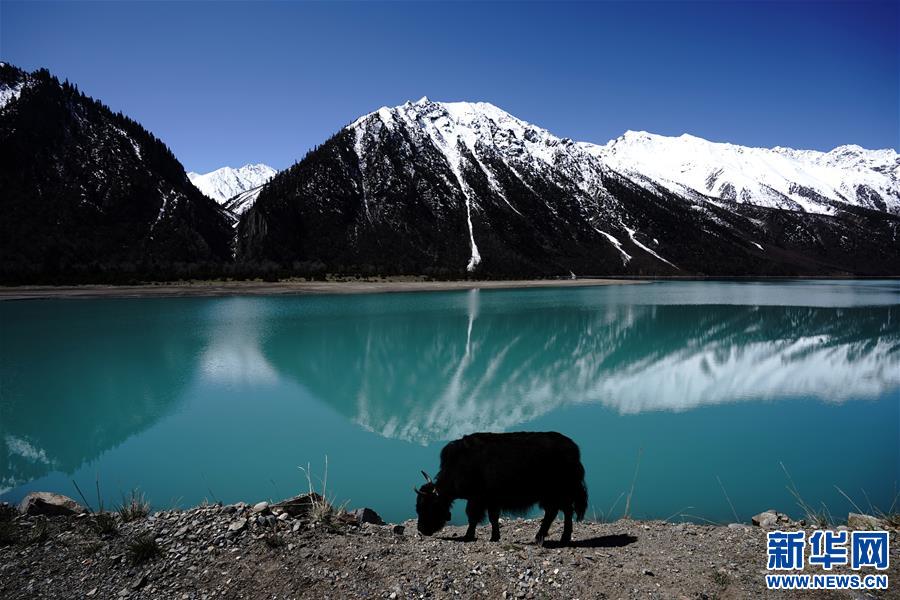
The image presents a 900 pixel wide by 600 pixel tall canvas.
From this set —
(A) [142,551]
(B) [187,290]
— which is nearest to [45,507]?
(A) [142,551]

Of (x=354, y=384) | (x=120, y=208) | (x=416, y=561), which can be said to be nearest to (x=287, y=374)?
(x=354, y=384)

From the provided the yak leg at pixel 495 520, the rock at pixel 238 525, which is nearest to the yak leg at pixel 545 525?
the yak leg at pixel 495 520

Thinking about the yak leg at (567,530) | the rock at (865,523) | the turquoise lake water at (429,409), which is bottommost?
the turquoise lake water at (429,409)

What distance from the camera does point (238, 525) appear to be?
223 inches

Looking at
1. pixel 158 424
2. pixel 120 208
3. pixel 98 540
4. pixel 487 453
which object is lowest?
pixel 158 424

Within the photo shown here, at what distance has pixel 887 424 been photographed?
1598cm

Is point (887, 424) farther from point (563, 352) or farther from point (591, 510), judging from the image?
point (563, 352)

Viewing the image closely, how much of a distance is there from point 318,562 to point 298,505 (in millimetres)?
1358

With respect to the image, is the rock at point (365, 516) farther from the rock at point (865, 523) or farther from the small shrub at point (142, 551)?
the rock at point (865, 523)

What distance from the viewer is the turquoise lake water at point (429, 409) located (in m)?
11.2

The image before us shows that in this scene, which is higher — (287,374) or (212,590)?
(212,590)

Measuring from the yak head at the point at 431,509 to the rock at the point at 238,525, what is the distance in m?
2.18

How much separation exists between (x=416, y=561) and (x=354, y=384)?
17078mm

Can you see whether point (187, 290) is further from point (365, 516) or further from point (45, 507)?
point (365, 516)
